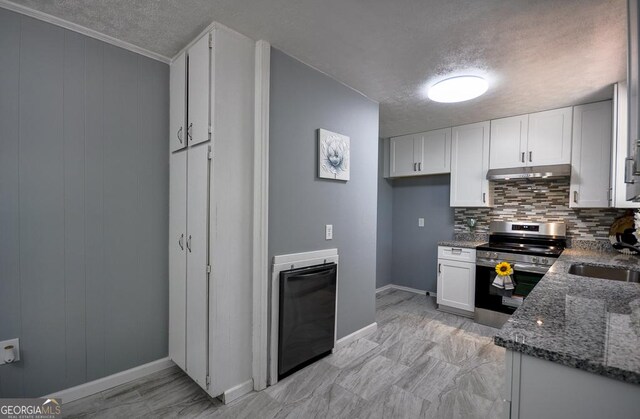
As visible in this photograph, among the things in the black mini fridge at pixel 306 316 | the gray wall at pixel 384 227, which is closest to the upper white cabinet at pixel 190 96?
the black mini fridge at pixel 306 316

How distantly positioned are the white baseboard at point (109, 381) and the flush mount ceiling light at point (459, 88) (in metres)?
3.10

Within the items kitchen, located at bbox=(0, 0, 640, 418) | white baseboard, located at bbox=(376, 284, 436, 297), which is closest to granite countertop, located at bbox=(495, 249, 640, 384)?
kitchen, located at bbox=(0, 0, 640, 418)

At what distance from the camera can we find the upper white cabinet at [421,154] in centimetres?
376

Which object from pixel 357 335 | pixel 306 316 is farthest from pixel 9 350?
pixel 357 335

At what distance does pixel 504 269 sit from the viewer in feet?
9.70

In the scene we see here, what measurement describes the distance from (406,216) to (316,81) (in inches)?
112

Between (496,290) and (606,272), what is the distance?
1.08m

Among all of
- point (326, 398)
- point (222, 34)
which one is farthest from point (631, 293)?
point (222, 34)

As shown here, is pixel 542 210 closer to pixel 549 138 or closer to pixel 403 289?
pixel 549 138

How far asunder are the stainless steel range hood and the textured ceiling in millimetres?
757

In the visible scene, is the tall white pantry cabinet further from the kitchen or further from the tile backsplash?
the tile backsplash

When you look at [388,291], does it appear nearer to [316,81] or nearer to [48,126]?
Result: [316,81]

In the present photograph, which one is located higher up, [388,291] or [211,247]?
[211,247]

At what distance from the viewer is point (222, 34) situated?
176 cm
